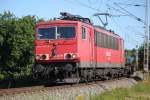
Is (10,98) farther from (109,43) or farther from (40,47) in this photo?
(109,43)

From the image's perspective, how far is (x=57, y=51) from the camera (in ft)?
72.0

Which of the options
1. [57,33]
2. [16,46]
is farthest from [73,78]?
[16,46]

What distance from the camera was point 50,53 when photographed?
72.5 ft

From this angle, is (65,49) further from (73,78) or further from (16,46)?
(16,46)

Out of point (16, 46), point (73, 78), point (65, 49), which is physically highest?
point (16, 46)

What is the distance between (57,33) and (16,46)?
18369 millimetres

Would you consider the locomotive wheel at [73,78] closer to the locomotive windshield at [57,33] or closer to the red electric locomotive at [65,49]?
the red electric locomotive at [65,49]

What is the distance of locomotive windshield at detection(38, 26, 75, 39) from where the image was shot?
871 inches

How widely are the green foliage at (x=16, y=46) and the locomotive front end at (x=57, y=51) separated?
1508 cm

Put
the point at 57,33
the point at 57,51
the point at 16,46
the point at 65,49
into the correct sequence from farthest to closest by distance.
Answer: the point at 16,46, the point at 57,33, the point at 57,51, the point at 65,49

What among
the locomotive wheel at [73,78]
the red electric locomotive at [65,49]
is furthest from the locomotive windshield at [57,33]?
the locomotive wheel at [73,78]

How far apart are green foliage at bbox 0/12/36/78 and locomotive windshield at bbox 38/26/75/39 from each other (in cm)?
1494

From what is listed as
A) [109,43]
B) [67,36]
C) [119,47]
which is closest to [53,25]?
[67,36]

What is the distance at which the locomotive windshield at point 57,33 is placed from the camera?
22.1 metres
